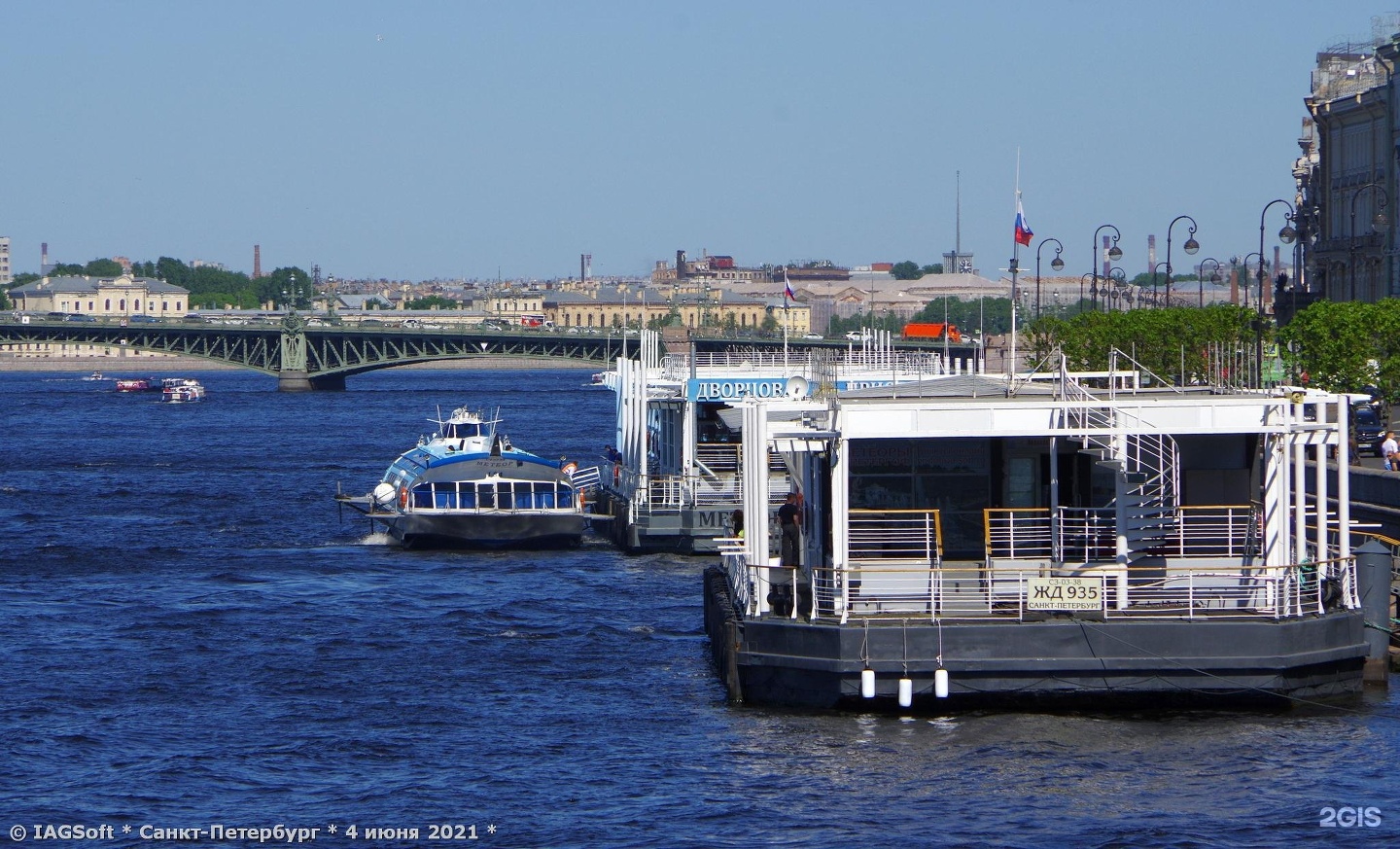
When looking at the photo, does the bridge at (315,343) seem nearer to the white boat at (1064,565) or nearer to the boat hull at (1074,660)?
the white boat at (1064,565)

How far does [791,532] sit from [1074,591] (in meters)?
3.83

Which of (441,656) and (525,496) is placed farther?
(525,496)

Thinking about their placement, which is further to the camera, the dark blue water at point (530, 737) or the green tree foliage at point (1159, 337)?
the green tree foliage at point (1159, 337)

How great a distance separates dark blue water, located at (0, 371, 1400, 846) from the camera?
20.7 m

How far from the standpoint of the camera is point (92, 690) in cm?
2841

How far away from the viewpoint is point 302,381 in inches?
6186

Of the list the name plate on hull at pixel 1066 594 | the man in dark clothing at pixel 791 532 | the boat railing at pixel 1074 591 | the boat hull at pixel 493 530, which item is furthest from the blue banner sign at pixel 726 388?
the name plate on hull at pixel 1066 594

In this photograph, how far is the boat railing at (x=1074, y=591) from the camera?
23.4 m

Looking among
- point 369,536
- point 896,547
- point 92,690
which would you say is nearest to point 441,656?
point 92,690

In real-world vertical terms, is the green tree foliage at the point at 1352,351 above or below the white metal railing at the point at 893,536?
above

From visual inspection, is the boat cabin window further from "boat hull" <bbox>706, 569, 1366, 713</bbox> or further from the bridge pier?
the bridge pier

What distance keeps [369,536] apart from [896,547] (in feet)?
89.3

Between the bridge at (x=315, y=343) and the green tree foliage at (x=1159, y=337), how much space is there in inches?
3100

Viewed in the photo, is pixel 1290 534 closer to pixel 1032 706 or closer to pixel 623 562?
pixel 1032 706
